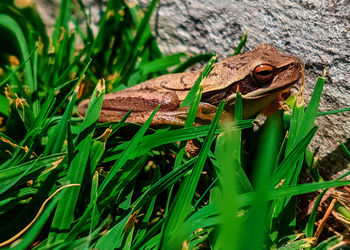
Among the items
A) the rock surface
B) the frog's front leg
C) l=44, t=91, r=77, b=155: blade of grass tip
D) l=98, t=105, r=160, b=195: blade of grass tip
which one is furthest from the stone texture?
l=44, t=91, r=77, b=155: blade of grass tip

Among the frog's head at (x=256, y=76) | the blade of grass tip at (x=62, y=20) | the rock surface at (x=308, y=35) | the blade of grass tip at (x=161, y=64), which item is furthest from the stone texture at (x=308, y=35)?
the blade of grass tip at (x=62, y=20)

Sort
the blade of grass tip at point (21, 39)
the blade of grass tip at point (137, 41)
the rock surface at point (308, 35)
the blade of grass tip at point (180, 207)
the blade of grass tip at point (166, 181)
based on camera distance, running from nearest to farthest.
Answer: the blade of grass tip at point (180, 207) → the blade of grass tip at point (166, 181) → the rock surface at point (308, 35) → the blade of grass tip at point (21, 39) → the blade of grass tip at point (137, 41)

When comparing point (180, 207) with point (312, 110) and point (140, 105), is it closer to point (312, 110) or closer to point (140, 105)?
point (312, 110)

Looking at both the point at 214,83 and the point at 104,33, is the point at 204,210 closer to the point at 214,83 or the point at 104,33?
the point at 214,83

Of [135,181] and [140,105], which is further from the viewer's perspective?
[140,105]

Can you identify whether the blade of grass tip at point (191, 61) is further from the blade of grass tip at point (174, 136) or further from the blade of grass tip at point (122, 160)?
the blade of grass tip at point (122, 160)

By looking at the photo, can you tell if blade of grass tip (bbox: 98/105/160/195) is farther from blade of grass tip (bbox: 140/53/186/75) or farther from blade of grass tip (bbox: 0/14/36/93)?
blade of grass tip (bbox: 140/53/186/75)

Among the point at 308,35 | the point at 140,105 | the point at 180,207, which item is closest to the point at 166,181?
the point at 180,207
